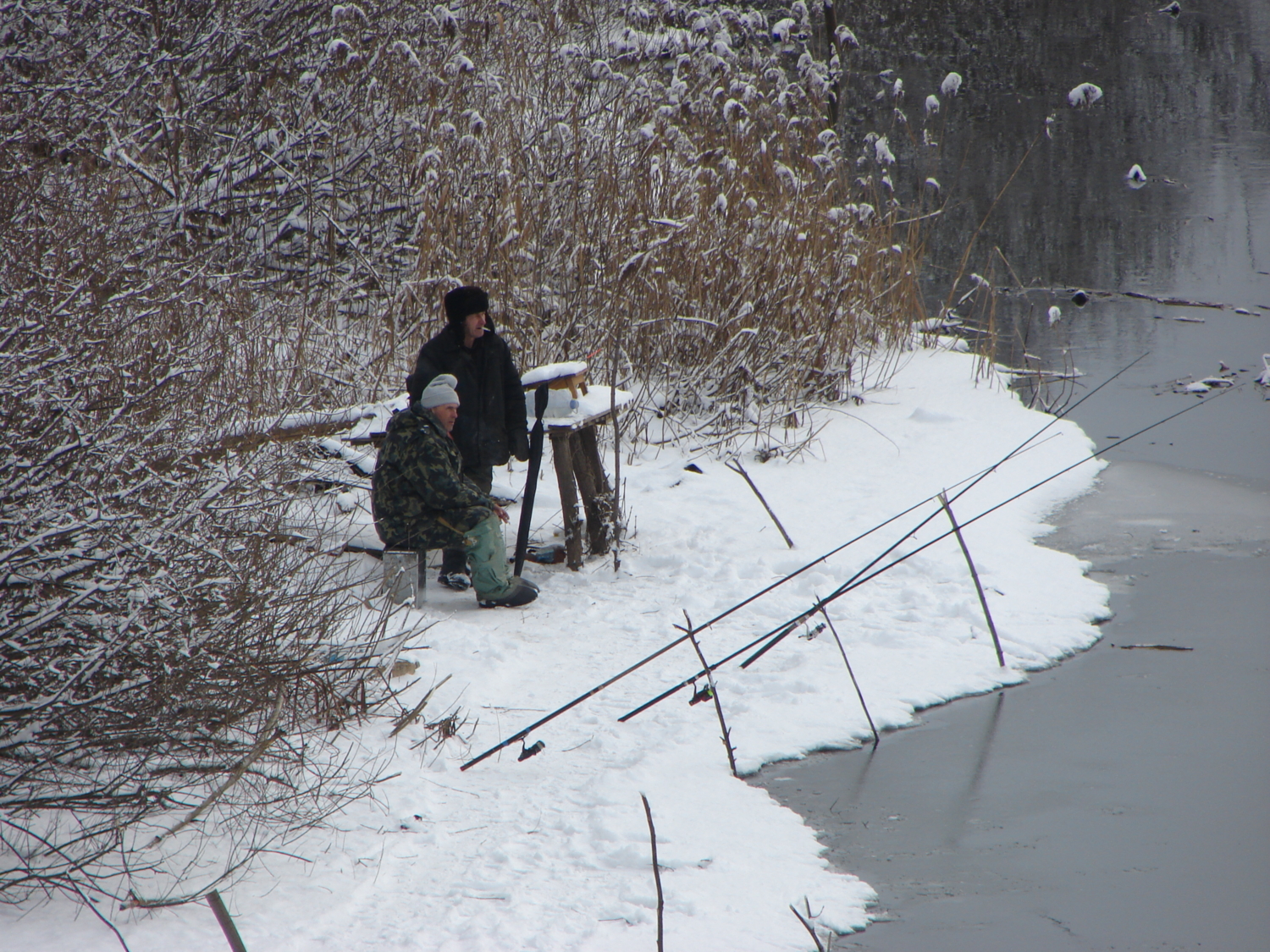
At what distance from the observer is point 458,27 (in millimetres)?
11797

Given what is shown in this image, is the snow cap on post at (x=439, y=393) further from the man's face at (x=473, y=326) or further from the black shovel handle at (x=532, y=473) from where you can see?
the black shovel handle at (x=532, y=473)

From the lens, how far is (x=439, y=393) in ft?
18.7

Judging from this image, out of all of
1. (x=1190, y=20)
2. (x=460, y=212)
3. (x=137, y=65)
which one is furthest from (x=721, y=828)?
(x=1190, y=20)

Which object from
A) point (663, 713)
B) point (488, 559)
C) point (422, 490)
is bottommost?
point (663, 713)

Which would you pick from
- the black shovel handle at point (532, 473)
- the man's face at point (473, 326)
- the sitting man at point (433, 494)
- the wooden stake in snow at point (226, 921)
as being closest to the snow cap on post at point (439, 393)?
the sitting man at point (433, 494)

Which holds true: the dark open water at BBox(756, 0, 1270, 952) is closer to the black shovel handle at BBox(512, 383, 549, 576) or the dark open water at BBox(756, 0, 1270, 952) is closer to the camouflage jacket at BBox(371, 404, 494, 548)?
the camouflage jacket at BBox(371, 404, 494, 548)

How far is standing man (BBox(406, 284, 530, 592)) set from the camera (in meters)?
6.06

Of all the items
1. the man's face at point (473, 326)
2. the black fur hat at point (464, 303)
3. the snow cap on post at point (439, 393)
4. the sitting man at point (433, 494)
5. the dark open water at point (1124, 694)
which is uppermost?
the black fur hat at point (464, 303)

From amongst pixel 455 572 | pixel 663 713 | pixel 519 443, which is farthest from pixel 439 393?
pixel 663 713

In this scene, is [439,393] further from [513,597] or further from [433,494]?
[513,597]

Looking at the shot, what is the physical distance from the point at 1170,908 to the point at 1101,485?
5.12 meters

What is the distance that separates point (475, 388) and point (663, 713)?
2.23 metres

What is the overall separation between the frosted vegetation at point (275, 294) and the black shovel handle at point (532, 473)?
0.54 metres

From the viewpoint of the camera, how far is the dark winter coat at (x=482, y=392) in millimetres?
6102
